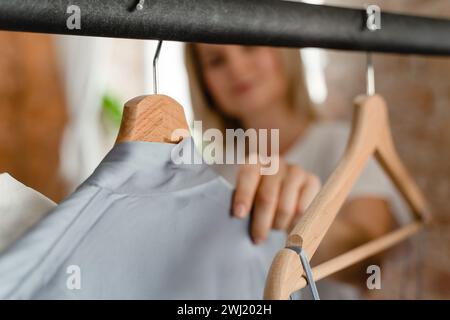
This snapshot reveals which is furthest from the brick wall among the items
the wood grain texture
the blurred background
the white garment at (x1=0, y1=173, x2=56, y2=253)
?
the wood grain texture

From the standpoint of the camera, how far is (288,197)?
0.49 metres

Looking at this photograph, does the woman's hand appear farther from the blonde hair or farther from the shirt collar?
the blonde hair

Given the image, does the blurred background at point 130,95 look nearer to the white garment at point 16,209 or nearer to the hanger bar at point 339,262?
the hanger bar at point 339,262

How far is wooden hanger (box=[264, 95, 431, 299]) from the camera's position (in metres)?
0.32

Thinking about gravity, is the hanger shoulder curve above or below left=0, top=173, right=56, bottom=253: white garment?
above

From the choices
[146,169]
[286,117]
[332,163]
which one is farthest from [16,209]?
[286,117]

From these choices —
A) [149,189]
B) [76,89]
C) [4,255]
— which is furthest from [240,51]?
[76,89]

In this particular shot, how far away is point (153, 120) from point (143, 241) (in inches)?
3.6

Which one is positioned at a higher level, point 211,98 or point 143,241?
Result: point 211,98

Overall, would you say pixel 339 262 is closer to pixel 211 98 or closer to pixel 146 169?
pixel 146 169

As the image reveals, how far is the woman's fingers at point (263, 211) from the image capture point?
47cm

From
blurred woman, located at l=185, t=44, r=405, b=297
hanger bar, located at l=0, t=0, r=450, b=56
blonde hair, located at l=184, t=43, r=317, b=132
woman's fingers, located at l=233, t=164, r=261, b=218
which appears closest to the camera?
hanger bar, located at l=0, t=0, r=450, b=56

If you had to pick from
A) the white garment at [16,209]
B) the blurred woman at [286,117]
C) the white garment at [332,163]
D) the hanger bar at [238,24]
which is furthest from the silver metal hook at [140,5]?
the white garment at [332,163]
